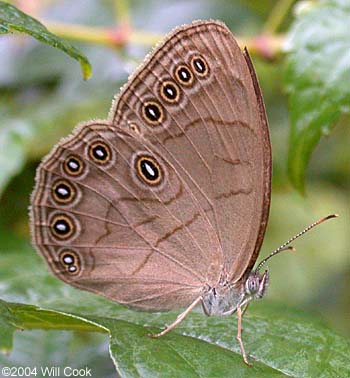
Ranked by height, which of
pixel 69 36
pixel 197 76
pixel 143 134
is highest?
pixel 69 36

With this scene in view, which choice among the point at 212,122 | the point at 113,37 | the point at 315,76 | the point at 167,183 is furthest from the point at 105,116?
the point at 212,122

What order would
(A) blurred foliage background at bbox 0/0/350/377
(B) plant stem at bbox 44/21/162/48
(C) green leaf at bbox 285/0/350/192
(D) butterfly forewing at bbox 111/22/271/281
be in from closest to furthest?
1. (D) butterfly forewing at bbox 111/22/271/281
2. (C) green leaf at bbox 285/0/350/192
3. (A) blurred foliage background at bbox 0/0/350/377
4. (B) plant stem at bbox 44/21/162/48

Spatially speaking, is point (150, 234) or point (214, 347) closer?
point (214, 347)

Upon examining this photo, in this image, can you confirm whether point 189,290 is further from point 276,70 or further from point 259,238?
point 276,70

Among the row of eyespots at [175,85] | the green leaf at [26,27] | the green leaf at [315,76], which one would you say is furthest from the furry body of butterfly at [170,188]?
the green leaf at [315,76]

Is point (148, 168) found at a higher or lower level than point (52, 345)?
higher

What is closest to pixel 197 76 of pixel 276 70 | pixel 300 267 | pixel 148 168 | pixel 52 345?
pixel 148 168

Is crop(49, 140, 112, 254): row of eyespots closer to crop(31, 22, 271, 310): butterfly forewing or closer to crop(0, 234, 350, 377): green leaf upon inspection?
crop(31, 22, 271, 310): butterfly forewing

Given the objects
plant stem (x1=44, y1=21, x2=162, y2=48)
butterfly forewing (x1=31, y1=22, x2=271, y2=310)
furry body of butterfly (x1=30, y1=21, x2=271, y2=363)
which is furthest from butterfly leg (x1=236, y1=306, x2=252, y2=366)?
plant stem (x1=44, y1=21, x2=162, y2=48)
